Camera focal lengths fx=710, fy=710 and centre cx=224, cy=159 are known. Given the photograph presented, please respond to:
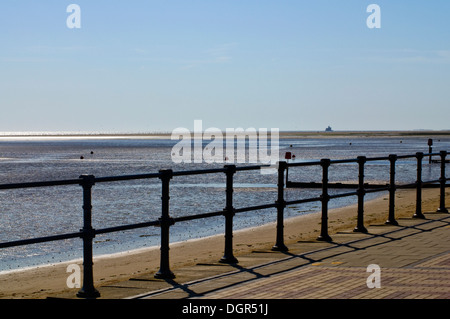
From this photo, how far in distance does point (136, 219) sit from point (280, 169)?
11.2 metres

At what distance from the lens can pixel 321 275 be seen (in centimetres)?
851

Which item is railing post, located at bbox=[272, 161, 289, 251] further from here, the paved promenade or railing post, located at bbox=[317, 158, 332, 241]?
railing post, located at bbox=[317, 158, 332, 241]

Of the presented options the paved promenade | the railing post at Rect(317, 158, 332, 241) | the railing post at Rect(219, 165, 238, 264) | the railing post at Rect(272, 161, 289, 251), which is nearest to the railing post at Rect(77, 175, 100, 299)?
the paved promenade

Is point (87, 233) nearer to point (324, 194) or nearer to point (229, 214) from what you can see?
point (229, 214)

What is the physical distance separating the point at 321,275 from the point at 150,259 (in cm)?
575

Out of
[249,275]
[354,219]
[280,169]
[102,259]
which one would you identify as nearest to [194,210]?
[354,219]

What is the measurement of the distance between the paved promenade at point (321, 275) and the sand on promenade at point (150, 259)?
107 cm

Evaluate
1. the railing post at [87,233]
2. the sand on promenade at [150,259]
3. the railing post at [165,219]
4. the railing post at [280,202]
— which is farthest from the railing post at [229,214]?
the railing post at [87,233]

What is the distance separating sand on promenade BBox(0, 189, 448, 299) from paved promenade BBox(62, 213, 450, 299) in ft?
3.52

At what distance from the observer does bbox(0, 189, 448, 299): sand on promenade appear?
10940 mm

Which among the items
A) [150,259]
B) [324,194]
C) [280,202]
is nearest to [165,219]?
[280,202]

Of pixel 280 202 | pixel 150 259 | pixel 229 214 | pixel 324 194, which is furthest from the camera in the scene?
pixel 150 259

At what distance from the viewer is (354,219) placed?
1892 centimetres
